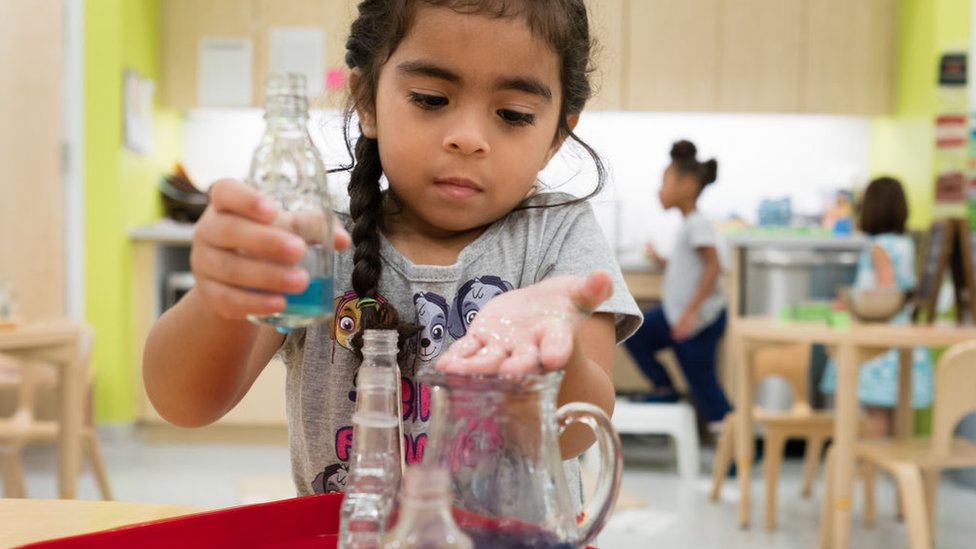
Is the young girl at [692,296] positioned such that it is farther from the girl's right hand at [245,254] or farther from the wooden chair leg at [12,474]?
the girl's right hand at [245,254]

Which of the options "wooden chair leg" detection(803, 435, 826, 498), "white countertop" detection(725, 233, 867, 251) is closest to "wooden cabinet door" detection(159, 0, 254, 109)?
"white countertop" detection(725, 233, 867, 251)

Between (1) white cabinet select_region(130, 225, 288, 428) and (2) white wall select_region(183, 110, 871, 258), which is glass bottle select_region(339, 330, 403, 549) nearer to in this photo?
(1) white cabinet select_region(130, 225, 288, 428)

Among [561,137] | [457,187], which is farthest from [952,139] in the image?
[457,187]

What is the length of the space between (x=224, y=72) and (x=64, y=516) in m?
4.36

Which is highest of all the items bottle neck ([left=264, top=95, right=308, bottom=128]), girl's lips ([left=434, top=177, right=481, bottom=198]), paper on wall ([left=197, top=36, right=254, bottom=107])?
paper on wall ([left=197, top=36, right=254, bottom=107])

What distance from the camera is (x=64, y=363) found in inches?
101

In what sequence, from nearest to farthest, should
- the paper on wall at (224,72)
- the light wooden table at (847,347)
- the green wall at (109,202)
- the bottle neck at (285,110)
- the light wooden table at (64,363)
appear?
the bottle neck at (285,110) → the light wooden table at (64,363) → the light wooden table at (847,347) → the green wall at (109,202) → the paper on wall at (224,72)

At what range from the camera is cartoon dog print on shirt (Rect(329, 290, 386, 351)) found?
2.92 ft

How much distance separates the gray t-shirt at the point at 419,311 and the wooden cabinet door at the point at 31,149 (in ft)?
11.4

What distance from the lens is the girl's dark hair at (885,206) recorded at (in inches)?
150

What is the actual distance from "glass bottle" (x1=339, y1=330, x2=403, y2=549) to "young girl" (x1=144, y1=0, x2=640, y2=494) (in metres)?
0.07

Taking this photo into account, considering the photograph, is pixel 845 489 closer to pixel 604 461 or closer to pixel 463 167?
pixel 463 167

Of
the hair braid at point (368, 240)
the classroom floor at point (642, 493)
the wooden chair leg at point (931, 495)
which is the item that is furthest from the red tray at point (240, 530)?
the wooden chair leg at point (931, 495)

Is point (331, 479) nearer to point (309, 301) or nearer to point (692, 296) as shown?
point (309, 301)
